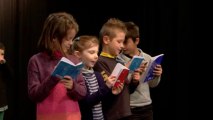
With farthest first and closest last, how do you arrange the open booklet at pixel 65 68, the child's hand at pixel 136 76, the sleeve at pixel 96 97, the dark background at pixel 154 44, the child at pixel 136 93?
1. the dark background at pixel 154 44
2. the child at pixel 136 93
3. the child's hand at pixel 136 76
4. the sleeve at pixel 96 97
5. the open booklet at pixel 65 68

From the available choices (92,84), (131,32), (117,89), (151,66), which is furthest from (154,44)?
(92,84)

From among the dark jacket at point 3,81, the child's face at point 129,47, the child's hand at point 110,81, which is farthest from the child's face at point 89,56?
the dark jacket at point 3,81

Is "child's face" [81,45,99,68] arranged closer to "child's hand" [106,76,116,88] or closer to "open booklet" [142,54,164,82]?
"child's hand" [106,76,116,88]

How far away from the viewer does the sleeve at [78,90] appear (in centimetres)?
205

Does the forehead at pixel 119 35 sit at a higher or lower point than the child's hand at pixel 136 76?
higher

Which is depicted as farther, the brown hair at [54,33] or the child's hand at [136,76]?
the child's hand at [136,76]

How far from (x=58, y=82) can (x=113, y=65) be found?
64cm

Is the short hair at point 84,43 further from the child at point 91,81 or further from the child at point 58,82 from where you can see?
the child at point 58,82

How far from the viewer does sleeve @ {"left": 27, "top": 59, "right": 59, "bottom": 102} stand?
76.3 inches

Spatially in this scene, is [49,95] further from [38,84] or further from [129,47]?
[129,47]

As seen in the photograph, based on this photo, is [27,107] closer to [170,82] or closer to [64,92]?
[170,82]

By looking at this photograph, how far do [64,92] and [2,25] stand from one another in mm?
2666

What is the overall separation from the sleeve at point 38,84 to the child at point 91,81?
14.0 inches

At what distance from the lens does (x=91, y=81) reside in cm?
236
